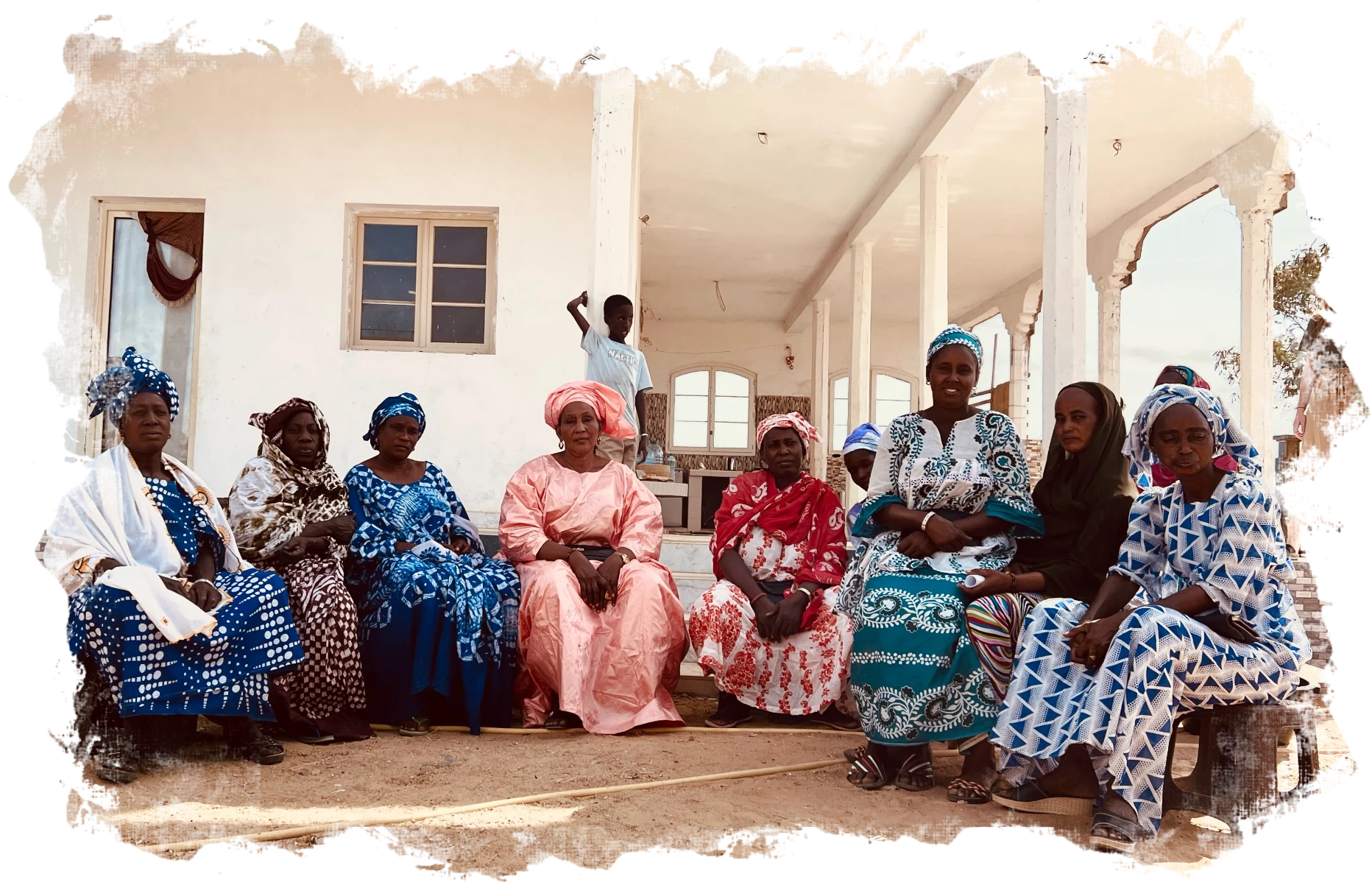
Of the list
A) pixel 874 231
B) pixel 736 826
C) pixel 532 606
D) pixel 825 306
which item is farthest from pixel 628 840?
pixel 825 306

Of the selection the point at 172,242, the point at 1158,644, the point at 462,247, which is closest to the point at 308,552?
the point at 1158,644

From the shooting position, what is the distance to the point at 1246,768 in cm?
317

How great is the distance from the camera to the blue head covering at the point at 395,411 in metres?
4.95

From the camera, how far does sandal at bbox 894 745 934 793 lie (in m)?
3.74

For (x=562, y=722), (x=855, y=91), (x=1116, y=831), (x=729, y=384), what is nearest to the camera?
(x=1116, y=831)

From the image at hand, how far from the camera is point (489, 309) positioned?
26.0ft

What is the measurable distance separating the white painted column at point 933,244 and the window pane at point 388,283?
174 inches

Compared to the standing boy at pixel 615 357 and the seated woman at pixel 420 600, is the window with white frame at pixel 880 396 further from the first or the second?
the seated woman at pixel 420 600

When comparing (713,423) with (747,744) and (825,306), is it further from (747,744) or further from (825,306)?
(747,744)

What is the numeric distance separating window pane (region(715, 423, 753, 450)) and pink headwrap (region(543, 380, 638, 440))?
13115 millimetres

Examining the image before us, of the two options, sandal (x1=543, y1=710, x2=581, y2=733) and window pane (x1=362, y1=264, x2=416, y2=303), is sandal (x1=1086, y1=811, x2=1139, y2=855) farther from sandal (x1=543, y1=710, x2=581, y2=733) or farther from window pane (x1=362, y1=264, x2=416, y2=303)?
window pane (x1=362, y1=264, x2=416, y2=303)

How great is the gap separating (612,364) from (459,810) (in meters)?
3.99

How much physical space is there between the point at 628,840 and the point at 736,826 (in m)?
0.36

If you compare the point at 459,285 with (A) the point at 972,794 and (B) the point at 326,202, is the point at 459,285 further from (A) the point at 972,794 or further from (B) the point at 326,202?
(A) the point at 972,794
